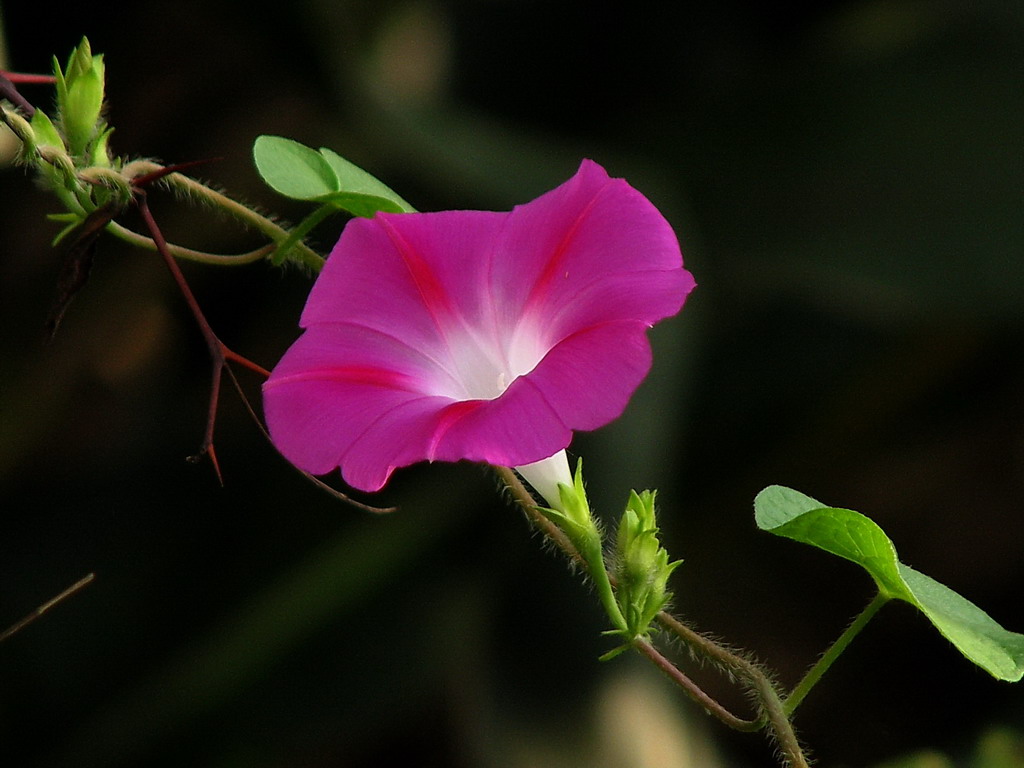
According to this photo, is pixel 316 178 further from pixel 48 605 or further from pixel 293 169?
pixel 48 605

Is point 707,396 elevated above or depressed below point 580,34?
below

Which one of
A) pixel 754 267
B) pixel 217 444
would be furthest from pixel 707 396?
pixel 217 444

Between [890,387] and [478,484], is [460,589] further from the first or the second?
[890,387]

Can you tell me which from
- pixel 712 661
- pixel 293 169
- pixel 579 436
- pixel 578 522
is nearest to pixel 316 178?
pixel 293 169

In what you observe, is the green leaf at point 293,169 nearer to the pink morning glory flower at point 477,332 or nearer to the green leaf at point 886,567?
the pink morning glory flower at point 477,332

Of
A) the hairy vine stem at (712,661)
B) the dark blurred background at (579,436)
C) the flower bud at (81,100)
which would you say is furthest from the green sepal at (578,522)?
the dark blurred background at (579,436)

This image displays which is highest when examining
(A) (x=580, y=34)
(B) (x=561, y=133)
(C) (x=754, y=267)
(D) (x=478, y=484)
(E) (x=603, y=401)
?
(E) (x=603, y=401)
